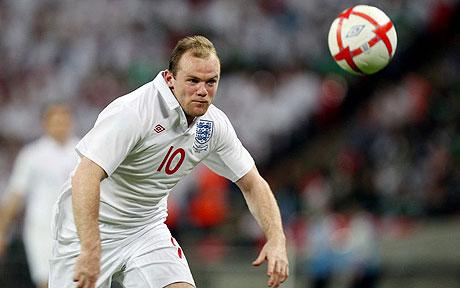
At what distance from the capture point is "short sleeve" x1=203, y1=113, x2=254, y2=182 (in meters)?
6.07

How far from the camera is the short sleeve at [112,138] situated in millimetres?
5312

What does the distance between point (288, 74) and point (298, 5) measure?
1701 mm

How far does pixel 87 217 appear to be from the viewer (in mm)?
5180

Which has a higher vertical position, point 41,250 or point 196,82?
point 196,82

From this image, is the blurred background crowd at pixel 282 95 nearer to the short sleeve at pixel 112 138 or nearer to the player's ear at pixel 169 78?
the player's ear at pixel 169 78

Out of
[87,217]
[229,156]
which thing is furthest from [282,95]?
[87,217]

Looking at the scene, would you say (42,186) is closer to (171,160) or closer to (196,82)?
(171,160)

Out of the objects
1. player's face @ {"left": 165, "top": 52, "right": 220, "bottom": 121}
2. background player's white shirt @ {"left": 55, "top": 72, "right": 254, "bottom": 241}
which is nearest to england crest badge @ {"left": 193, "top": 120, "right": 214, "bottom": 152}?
background player's white shirt @ {"left": 55, "top": 72, "right": 254, "bottom": 241}

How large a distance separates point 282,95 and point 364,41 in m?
8.49

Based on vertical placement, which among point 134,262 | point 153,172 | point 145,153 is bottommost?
point 134,262

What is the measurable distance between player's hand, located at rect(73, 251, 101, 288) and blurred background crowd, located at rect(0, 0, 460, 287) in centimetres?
713

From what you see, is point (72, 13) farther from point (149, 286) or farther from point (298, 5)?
point (149, 286)

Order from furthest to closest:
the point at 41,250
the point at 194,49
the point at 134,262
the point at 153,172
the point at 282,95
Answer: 1. the point at 282,95
2. the point at 41,250
3. the point at 134,262
4. the point at 153,172
5. the point at 194,49

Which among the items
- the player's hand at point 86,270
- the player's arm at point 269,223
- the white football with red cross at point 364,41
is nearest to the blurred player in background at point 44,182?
the white football with red cross at point 364,41
